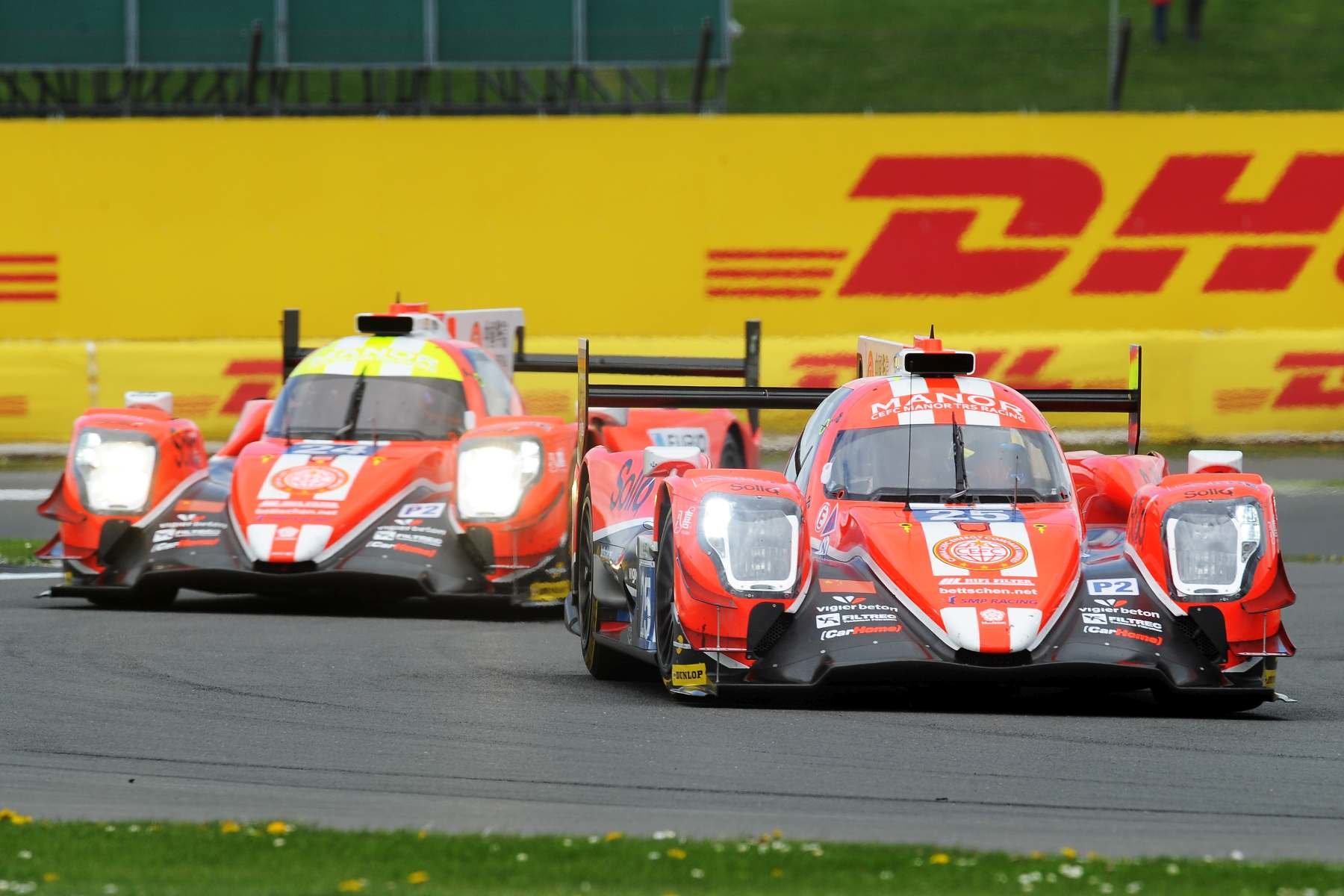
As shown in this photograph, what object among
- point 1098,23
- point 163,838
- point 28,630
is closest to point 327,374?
point 28,630

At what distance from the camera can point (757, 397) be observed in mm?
11172

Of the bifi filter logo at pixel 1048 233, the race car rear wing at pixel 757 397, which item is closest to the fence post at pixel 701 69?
the bifi filter logo at pixel 1048 233

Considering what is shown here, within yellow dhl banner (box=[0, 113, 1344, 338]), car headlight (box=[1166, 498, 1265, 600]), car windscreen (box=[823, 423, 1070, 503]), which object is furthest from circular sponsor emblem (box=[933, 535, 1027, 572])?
yellow dhl banner (box=[0, 113, 1344, 338])

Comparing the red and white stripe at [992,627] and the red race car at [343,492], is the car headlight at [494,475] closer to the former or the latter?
the red race car at [343,492]

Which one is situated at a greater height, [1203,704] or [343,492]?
[343,492]

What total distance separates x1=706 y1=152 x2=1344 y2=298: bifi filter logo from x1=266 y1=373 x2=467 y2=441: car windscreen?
819 centimetres

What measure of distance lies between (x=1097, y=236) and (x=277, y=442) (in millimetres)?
10603

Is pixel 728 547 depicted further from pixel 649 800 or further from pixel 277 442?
pixel 277 442

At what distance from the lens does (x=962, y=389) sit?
10266 millimetres

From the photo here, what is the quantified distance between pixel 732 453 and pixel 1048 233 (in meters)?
6.89

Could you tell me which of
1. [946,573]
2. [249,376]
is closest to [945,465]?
[946,573]

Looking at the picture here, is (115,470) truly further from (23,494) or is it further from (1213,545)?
(1213,545)

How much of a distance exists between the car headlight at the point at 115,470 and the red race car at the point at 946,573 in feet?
12.5

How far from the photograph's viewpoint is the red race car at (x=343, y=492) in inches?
485
